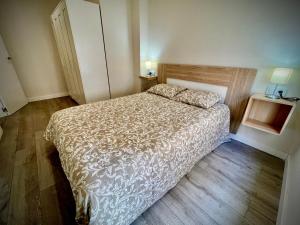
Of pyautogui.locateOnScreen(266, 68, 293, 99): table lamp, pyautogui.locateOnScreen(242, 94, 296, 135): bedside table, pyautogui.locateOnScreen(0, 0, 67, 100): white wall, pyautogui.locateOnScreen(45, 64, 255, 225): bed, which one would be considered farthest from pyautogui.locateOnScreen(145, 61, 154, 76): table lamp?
pyautogui.locateOnScreen(0, 0, 67, 100): white wall

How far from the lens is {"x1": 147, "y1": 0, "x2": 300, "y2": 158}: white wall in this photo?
1469mm

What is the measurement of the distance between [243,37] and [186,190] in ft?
6.68

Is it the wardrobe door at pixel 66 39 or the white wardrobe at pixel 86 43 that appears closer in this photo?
the white wardrobe at pixel 86 43

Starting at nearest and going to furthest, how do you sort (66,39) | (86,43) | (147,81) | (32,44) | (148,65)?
(86,43), (66,39), (148,65), (147,81), (32,44)

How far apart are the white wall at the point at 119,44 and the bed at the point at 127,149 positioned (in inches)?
55.6

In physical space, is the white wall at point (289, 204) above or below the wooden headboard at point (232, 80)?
below

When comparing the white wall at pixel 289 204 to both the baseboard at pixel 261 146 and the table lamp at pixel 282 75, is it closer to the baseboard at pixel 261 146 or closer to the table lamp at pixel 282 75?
the baseboard at pixel 261 146

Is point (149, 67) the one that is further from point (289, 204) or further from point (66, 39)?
point (289, 204)

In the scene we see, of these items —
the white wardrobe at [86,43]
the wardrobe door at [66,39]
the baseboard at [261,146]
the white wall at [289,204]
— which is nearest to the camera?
the white wall at [289,204]

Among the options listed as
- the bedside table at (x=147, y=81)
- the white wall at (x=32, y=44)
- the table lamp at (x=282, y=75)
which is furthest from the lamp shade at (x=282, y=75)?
the white wall at (x=32, y=44)

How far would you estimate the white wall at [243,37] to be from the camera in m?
1.47

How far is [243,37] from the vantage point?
1745 mm

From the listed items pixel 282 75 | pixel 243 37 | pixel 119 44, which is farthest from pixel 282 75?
pixel 119 44

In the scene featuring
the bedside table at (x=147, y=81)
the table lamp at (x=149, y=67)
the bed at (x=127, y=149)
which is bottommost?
the bed at (x=127, y=149)
